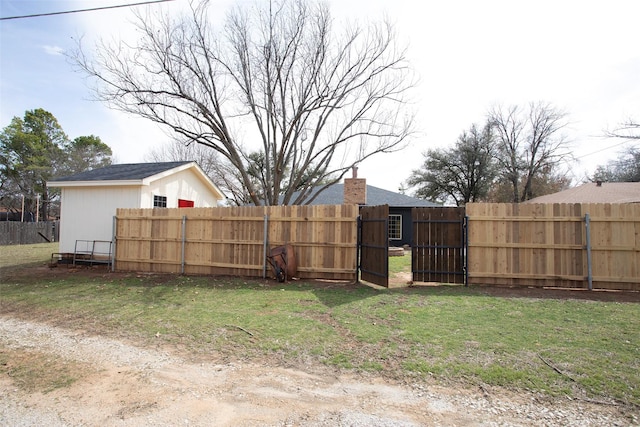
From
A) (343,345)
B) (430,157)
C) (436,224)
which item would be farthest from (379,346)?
(430,157)

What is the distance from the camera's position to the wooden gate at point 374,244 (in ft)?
25.6

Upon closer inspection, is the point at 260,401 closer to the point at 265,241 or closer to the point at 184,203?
the point at 265,241

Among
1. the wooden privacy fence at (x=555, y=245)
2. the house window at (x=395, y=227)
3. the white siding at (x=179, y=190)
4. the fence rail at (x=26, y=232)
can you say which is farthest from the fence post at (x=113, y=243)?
the fence rail at (x=26, y=232)

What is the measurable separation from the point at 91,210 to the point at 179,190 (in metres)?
2.97

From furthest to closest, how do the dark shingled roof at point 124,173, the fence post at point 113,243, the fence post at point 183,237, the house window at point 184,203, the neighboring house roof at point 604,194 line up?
the neighboring house roof at point 604,194 → the house window at point 184,203 → the dark shingled roof at point 124,173 → the fence post at point 113,243 → the fence post at point 183,237

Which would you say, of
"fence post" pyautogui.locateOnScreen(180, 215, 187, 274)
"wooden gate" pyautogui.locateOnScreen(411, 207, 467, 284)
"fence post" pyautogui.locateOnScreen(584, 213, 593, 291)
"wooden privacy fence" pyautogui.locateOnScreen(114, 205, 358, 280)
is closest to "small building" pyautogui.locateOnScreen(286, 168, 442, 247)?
"wooden privacy fence" pyautogui.locateOnScreen(114, 205, 358, 280)

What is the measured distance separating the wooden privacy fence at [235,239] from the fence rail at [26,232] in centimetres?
1578

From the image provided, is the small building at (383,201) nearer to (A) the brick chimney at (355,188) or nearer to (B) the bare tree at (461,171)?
(A) the brick chimney at (355,188)

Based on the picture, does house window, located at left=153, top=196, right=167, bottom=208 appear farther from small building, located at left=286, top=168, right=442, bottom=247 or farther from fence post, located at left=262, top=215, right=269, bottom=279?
small building, located at left=286, top=168, right=442, bottom=247

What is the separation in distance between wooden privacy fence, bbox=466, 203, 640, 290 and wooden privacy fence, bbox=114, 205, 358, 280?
3.06 meters

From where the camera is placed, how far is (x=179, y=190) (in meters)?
13.6

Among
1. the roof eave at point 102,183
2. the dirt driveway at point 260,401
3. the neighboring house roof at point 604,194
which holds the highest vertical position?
the neighboring house roof at point 604,194

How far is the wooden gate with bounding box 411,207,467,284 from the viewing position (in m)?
8.16

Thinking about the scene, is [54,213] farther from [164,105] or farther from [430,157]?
[430,157]
